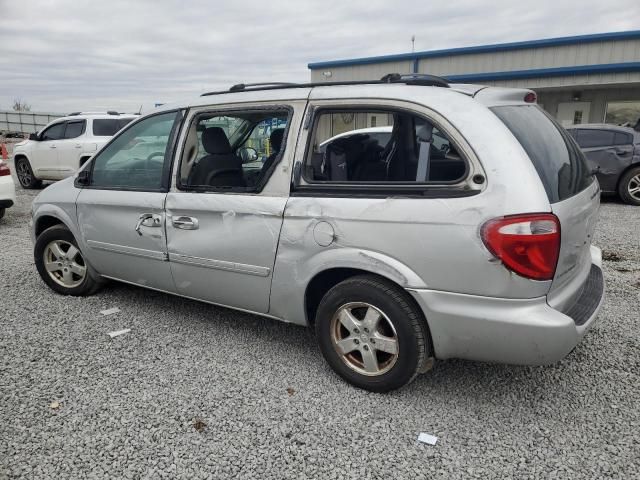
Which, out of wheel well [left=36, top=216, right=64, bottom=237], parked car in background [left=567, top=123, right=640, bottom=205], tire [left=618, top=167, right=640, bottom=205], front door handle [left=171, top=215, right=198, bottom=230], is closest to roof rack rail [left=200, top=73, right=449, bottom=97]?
front door handle [left=171, top=215, right=198, bottom=230]

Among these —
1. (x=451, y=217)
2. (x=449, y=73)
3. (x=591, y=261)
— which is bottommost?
(x=591, y=261)

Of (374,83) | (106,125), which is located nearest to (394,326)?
(374,83)

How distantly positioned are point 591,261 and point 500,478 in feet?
5.52

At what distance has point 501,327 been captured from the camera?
2.49m

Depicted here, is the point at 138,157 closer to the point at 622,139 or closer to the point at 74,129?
the point at 622,139

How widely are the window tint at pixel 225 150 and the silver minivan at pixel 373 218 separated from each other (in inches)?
0.6

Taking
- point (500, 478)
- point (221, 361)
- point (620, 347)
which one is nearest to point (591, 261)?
point (620, 347)

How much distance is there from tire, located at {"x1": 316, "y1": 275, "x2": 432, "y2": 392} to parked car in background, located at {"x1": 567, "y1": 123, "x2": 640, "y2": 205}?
7.93 m

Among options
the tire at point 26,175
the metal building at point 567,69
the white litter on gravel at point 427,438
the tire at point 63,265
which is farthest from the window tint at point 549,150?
the metal building at point 567,69

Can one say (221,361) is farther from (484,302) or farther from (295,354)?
(484,302)

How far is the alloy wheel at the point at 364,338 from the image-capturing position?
2838mm

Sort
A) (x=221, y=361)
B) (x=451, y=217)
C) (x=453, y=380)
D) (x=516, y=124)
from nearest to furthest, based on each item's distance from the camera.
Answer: (x=451, y=217), (x=516, y=124), (x=453, y=380), (x=221, y=361)

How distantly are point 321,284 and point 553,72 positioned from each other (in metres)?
16.1

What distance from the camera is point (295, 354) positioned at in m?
3.53
